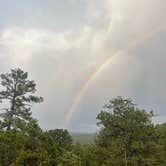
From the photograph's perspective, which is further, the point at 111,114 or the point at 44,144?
the point at 111,114

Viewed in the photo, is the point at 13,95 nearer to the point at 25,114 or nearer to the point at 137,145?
the point at 25,114

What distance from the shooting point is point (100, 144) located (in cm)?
4484

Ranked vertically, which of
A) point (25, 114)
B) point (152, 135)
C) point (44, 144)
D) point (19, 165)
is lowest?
point (19, 165)

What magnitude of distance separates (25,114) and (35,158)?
25.1 m

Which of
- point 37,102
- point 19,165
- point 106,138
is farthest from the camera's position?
point 37,102

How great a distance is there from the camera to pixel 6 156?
35000 mm

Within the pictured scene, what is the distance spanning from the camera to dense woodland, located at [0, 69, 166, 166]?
34.7m

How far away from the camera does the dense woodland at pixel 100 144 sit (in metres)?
34.7

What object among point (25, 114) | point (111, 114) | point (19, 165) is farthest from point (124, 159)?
point (25, 114)

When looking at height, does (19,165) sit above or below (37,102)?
below

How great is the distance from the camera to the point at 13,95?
59.9m

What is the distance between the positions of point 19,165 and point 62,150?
7.01m

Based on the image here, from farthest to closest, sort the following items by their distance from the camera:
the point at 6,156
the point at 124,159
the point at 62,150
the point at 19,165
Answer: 1. the point at 124,159
2. the point at 62,150
3. the point at 6,156
4. the point at 19,165

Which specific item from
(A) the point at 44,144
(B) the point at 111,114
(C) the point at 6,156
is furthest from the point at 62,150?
(B) the point at 111,114
